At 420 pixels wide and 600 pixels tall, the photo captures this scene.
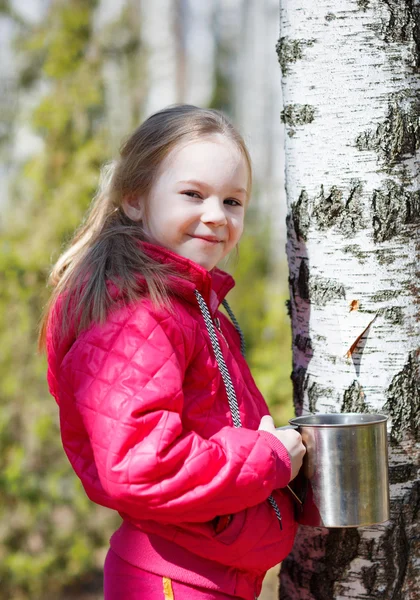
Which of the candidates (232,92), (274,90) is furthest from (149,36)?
(274,90)

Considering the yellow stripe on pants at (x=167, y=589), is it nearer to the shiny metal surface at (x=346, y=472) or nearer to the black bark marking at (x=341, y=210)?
the shiny metal surface at (x=346, y=472)

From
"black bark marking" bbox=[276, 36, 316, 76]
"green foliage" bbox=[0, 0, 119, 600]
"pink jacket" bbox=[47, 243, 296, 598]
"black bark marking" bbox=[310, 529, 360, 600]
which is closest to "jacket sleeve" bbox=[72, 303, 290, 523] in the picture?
"pink jacket" bbox=[47, 243, 296, 598]

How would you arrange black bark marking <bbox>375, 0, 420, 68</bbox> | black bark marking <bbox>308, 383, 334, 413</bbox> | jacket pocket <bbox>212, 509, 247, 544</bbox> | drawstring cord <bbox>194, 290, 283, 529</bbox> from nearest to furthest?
jacket pocket <bbox>212, 509, 247, 544</bbox> < drawstring cord <bbox>194, 290, 283, 529</bbox> < black bark marking <bbox>375, 0, 420, 68</bbox> < black bark marking <bbox>308, 383, 334, 413</bbox>

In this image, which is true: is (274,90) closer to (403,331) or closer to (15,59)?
(15,59)

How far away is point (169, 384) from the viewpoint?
5.10ft

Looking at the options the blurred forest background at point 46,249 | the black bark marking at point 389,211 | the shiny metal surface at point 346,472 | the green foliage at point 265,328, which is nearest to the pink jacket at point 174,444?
the shiny metal surface at point 346,472

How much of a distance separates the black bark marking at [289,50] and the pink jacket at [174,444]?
69 cm

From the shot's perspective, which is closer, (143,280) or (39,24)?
(143,280)

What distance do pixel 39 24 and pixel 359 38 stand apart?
4299mm

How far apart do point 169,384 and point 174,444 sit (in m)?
0.13

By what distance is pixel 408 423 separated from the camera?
1975 mm

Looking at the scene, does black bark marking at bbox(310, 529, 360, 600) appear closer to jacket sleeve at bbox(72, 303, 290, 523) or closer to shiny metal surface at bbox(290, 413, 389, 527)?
shiny metal surface at bbox(290, 413, 389, 527)

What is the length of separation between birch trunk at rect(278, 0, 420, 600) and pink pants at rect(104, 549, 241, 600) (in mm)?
484

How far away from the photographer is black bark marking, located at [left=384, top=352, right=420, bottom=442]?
6.45 feet
